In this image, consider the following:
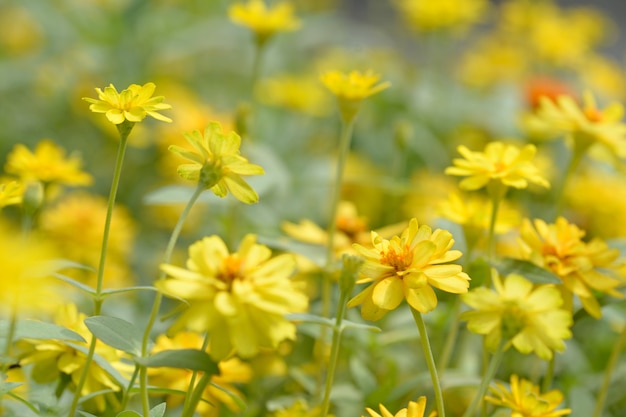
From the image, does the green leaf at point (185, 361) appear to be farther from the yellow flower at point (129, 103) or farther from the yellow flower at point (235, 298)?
the yellow flower at point (129, 103)

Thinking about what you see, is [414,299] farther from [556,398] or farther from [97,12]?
[97,12]

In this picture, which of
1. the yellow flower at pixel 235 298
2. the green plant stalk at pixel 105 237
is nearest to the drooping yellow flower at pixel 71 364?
the green plant stalk at pixel 105 237

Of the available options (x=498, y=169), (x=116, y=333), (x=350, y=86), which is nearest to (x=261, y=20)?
(x=350, y=86)

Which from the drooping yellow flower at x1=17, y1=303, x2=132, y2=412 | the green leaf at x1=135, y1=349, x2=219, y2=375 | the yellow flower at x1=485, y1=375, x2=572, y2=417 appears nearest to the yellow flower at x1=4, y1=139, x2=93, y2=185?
the drooping yellow flower at x1=17, y1=303, x2=132, y2=412

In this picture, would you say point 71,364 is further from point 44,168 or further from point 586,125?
point 586,125

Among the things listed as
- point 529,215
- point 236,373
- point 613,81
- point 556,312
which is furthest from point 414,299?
point 613,81

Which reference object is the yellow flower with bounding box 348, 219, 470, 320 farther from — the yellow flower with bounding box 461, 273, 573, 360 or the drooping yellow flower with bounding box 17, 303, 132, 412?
the drooping yellow flower with bounding box 17, 303, 132, 412

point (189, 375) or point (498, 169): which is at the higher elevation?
point (498, 169)
